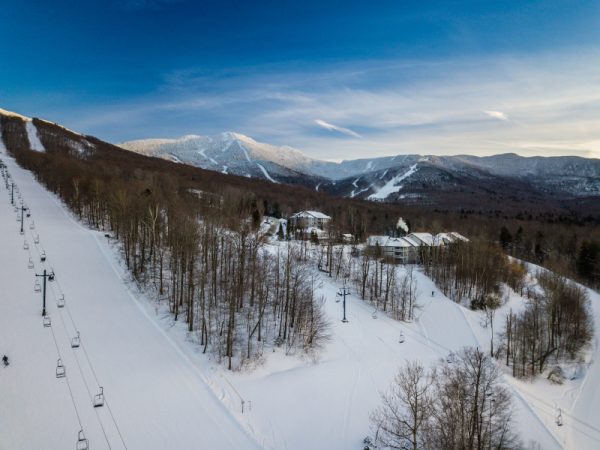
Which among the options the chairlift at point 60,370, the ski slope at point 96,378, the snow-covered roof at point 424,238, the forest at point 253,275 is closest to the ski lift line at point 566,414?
the forest at point 253,275

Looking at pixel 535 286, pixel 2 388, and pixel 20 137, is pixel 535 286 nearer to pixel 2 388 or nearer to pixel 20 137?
pixel 2 388

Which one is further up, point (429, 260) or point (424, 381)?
point (429, 260)

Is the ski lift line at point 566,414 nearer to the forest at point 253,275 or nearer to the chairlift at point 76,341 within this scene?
the forest at point 253,275

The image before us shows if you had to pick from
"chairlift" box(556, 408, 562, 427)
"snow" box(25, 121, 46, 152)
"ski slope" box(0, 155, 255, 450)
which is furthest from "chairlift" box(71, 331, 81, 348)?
"snow" box(25, 121, 46, 152)

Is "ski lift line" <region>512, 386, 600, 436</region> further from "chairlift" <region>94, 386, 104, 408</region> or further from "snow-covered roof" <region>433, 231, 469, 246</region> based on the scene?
"snow-covered roof" <region>433, 231, 469, 246</region>

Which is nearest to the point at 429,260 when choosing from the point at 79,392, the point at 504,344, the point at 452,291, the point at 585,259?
the point at 452,291
